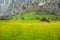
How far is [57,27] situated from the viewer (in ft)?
14.9

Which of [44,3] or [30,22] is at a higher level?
[44,3]

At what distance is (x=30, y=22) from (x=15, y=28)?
0.32 m

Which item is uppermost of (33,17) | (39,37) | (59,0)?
(59,0)

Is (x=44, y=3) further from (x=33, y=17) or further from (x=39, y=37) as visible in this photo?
(x=39, y=37)

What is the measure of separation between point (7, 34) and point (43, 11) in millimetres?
852

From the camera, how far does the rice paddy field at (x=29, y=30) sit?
4.51 metres

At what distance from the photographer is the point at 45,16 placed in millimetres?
4633

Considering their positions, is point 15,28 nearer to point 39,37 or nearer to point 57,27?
point 39,37

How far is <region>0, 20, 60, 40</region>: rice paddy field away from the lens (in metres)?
4.51

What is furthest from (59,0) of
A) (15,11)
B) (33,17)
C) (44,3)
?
(15,11)

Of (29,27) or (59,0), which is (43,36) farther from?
(59,0)

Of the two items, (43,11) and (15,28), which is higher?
(43,11)

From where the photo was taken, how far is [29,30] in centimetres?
455

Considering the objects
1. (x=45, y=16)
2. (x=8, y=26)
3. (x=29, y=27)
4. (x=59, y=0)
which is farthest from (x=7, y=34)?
(x=59, y=0)
